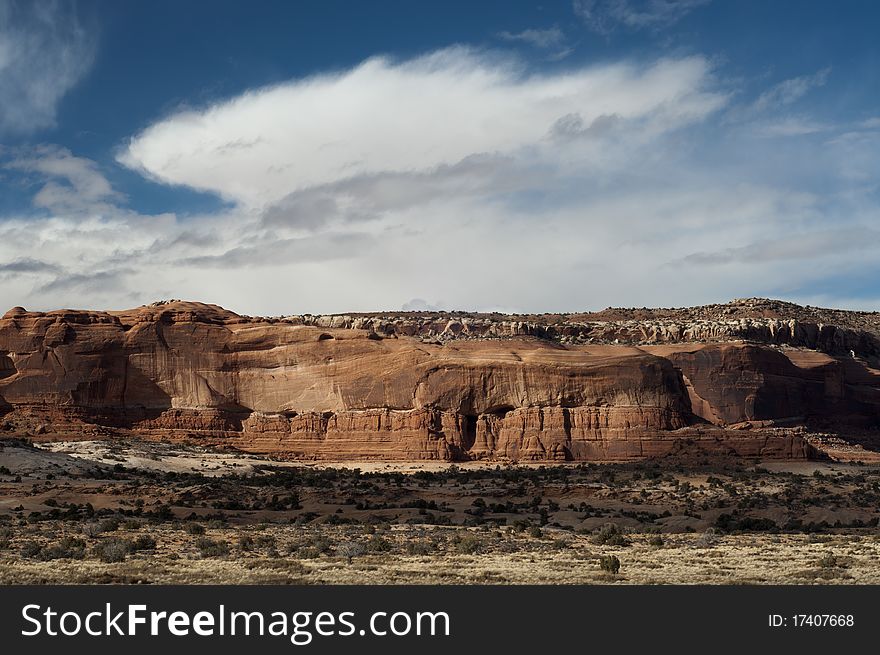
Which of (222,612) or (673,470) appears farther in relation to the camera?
(673,470)

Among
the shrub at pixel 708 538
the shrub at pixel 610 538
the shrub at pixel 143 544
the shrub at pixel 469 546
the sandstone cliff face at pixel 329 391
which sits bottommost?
the shrub at pixel 708 538

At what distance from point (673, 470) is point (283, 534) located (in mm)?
30191

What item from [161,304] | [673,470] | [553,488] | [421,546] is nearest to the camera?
[421,546]

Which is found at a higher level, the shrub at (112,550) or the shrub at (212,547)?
the shrub at (112,550)

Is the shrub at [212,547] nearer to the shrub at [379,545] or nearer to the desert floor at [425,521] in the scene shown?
the desert floor at [425,521]

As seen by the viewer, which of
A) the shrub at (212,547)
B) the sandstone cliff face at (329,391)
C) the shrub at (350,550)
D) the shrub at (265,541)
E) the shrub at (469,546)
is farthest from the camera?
the sandstone cliff face at (329,391)

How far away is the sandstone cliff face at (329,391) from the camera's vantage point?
59.9 m

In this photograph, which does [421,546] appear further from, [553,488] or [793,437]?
[793,437]

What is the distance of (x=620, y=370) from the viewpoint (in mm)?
60812

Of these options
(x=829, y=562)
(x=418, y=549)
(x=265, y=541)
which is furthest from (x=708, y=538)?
(x=265, y=541)

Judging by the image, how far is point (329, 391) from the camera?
62.7 meters

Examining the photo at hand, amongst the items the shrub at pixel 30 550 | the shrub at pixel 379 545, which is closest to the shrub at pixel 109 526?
the shrub at pixel 30 550

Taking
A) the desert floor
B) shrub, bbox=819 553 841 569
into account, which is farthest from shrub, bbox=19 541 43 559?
shrub, bbox=819 553 841 569

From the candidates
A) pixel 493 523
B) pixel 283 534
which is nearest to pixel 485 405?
pixel 493 523
